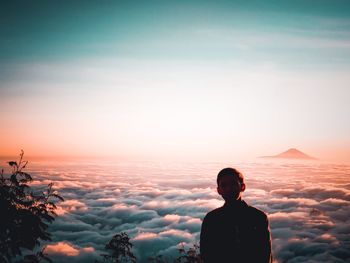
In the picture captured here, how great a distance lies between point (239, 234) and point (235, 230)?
63 mm

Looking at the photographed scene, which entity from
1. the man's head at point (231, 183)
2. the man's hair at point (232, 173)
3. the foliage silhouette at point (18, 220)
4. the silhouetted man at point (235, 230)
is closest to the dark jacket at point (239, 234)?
the silhouetted man at point (235, 230)

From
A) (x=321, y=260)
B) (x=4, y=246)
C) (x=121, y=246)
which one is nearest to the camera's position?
(x=4, y=246)

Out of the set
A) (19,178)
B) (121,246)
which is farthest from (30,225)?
(121,246)

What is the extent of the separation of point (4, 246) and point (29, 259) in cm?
82

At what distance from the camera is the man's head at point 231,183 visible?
10.0ft

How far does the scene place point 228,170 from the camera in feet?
10.1

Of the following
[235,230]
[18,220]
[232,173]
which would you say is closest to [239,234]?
[235,230]

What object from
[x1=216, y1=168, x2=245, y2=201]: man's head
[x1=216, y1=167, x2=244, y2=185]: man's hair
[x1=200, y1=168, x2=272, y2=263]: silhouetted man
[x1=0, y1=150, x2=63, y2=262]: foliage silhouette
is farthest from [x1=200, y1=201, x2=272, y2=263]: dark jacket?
[x1=0, y1=150, x2=63, y2=262]: foliage silhouette

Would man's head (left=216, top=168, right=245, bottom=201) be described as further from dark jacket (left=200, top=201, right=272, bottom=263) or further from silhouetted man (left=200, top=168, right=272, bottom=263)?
dark jacket (left=200, top=201, right=272, bottom=263)

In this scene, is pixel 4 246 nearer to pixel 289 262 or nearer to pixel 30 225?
pixel 30 225

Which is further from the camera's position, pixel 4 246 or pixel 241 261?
pixel 4 246

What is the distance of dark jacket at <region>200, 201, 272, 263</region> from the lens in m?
3.10

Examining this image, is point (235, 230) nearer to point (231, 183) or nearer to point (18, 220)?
point (231, 183)

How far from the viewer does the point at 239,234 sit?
312 cm
